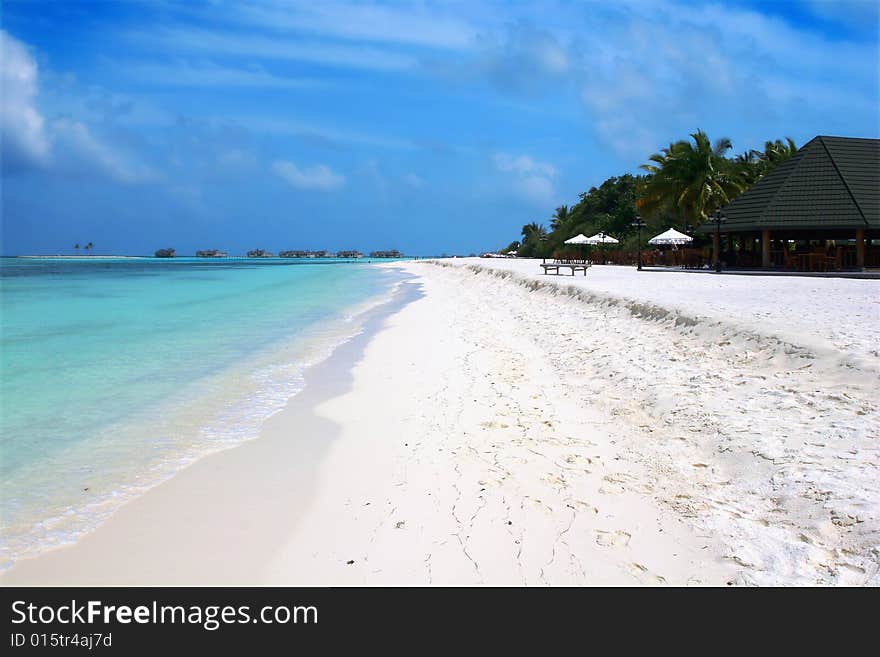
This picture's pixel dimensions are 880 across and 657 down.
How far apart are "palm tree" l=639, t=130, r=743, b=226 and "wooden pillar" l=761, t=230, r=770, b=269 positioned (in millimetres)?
12277

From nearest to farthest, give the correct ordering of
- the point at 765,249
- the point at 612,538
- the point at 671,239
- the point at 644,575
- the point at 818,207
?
the point at 644,575 < the point at 612,538 < the point at 818,207 < the point at 765,249 < the point at 671,239

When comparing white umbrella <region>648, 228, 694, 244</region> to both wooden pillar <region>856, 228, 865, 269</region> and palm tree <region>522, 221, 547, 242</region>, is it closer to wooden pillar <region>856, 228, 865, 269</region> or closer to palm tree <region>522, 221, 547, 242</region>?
wooden pillar <region>856, 228, 865, 269</region>

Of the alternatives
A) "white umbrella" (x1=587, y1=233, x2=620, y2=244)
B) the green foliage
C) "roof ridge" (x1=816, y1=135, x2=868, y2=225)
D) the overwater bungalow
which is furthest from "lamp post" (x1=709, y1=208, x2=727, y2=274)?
the green foliage

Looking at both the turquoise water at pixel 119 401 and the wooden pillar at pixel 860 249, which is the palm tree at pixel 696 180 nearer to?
the wooden pillar at pixel 860 249

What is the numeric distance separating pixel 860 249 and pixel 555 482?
2407cm

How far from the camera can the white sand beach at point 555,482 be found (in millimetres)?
3186

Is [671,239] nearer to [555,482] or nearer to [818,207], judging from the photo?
[818,207]

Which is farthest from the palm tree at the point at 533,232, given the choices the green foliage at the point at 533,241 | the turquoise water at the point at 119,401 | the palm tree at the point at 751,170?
the turquoise water at the point at 119,401

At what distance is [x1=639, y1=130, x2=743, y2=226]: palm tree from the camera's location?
36.1 m

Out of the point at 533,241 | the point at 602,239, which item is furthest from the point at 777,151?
the point at 533,241

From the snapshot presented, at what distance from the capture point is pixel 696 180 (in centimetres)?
3641

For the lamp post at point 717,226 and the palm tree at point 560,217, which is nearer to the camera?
the lamp post at point 717,226

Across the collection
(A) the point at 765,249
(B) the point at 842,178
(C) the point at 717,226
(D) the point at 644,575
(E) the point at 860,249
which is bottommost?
(D) the point at 644,575
